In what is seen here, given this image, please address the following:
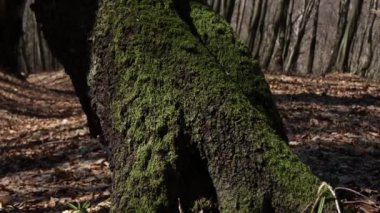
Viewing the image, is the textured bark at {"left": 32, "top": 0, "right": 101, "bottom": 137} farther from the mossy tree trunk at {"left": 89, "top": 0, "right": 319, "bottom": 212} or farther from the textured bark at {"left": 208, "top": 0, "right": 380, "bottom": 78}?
the textured bark at {"left": 208, "top": 0, "right": 380, "bottom": 78}

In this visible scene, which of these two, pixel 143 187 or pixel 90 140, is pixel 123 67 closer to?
pixel 143 187

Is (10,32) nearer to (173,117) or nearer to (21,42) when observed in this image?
(21,42)

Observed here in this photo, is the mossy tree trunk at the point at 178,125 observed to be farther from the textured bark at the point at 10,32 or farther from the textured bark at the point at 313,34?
the textured bark at the point at 10,32

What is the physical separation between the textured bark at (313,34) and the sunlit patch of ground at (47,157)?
2903mm

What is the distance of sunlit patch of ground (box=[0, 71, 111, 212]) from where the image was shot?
6.79 m

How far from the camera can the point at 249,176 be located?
3967 mm

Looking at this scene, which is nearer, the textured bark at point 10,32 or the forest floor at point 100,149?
the forest floor at point 100,149

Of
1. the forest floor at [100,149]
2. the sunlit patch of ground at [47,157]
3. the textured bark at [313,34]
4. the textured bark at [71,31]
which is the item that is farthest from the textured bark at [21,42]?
the textured bark at [71,31]

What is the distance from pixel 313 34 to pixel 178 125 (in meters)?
8.28

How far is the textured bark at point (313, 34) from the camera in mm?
11633

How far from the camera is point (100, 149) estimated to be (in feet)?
27.1

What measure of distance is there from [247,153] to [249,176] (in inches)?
4.2

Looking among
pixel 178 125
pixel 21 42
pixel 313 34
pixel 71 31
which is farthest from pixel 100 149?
pixel 21 42

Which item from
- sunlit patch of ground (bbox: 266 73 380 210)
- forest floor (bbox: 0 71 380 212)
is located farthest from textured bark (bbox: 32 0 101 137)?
sunlit patch of ground (bbox: 266 73 380 210)
